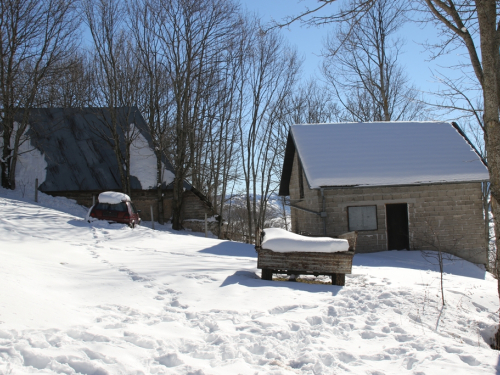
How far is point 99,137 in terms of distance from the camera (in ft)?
81.6

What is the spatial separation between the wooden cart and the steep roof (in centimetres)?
A: 1595

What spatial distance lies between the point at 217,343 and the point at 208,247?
331 inches

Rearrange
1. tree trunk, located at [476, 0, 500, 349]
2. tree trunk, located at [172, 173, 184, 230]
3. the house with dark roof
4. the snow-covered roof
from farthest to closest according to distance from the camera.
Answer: the house with dark roof, tree trunk, located at [172, 173, 184, 230], the snow-covered roof, tree trunk, located at [476, 0, 500, 349]

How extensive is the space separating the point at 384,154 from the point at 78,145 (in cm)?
1729

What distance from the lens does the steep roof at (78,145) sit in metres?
22.5

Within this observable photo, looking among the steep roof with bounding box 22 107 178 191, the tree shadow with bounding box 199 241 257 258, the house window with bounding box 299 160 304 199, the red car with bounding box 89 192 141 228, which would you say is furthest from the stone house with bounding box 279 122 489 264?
the steep roof with bounding box 22 107 178 191

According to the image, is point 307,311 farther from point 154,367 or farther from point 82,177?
point 82,177

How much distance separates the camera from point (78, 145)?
24281 mm

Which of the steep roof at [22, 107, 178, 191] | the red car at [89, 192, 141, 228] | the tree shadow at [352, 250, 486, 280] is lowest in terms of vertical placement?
the tree shadow at [352, 250, 486, 280]

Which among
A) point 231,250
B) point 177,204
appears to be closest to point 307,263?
point 231,250

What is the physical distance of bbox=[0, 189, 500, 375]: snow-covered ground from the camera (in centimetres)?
385

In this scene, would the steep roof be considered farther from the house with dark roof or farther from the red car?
the red car

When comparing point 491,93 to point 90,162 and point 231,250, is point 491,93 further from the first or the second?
point 90,162

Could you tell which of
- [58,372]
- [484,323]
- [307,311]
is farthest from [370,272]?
[58,372]
